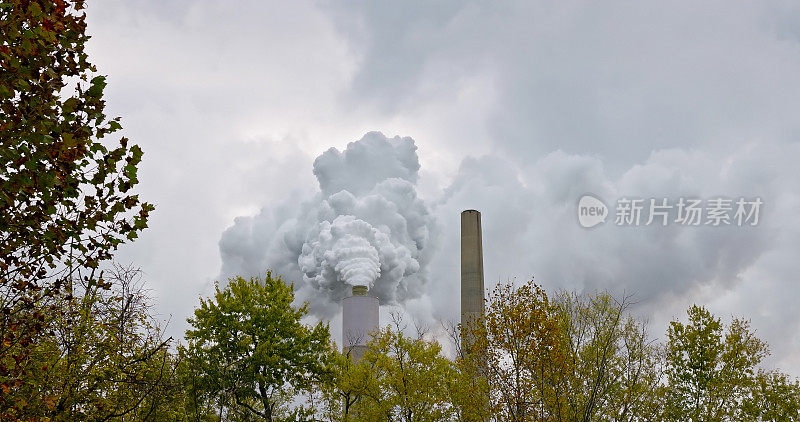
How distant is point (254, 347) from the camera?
99.3 feet

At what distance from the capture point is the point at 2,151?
6484 mm

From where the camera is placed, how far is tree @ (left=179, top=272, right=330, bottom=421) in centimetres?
2903

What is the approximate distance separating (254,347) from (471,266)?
90.8ft

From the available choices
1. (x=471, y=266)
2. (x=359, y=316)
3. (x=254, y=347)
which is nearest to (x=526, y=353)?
(x=254, y=347)

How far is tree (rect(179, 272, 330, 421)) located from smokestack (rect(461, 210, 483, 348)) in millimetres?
23538

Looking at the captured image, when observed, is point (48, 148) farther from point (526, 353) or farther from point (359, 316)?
point (359, 316)

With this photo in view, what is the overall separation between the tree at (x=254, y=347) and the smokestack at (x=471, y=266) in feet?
77.2

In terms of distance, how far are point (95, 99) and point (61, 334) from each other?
41.4 ft

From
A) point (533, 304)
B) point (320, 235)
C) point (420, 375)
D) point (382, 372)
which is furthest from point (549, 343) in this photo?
point (320, 235)

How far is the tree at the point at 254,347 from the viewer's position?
29.0m

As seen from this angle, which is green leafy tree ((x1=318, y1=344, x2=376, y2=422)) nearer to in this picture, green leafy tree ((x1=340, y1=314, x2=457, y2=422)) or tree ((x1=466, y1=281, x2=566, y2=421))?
green leafy tree ((x1=340, y1=314, x2=457, y2=422))

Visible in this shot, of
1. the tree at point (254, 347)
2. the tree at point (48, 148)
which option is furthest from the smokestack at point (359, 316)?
the tree at point (48, 148)

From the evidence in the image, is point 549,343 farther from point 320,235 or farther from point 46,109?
point 320,235

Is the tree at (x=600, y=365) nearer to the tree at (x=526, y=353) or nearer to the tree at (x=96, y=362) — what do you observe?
the tree at (x=526, y=353)
